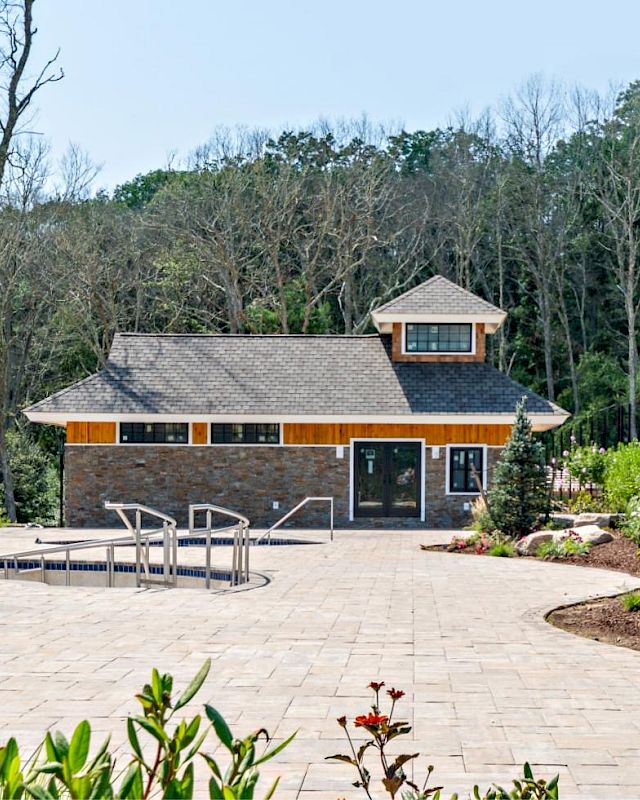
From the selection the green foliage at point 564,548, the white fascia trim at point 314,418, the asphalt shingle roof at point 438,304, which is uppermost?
the asphalt shingle roof at point 438,304

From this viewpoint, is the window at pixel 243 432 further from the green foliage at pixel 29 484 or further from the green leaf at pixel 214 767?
the green leaf at pixel 214 767

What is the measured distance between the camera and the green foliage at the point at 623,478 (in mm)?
20344

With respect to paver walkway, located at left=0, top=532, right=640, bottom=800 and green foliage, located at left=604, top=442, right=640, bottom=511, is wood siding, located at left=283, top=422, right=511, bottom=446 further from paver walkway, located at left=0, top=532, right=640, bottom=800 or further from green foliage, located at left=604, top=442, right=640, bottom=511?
paver walkway, located at left=0, top=532, right=640, bottom=800

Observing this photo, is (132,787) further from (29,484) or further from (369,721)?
(29,484)

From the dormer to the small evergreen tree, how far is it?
7.86 meters

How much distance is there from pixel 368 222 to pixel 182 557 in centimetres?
2542

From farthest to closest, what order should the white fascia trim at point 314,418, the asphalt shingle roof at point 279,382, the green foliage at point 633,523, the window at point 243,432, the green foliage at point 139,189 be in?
the green foliage at point 139,189 < the window at point 243,432 < the asphalt shingle roof at point 279,382 < the white fascia trim at point 314,418 < the green foliage at point 633,523

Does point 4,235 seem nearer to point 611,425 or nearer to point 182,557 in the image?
point 182,557

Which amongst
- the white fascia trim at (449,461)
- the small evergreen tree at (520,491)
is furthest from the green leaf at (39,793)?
the white fascia trim at (449,461)

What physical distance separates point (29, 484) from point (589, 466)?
17539mm

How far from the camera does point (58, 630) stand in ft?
32.7

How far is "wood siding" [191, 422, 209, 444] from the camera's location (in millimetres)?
26234

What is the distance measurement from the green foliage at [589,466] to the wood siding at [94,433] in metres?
11.5

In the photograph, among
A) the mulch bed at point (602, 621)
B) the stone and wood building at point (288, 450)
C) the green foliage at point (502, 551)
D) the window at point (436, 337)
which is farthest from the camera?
the window at point (436, 337)
